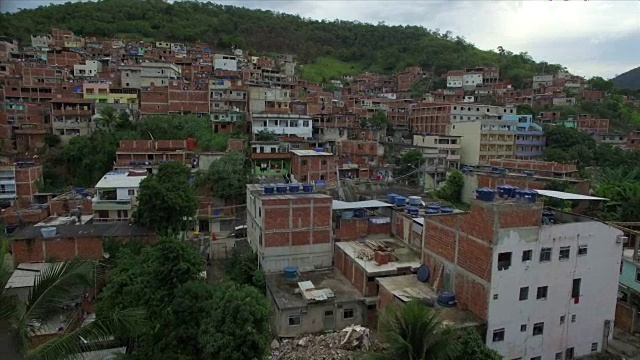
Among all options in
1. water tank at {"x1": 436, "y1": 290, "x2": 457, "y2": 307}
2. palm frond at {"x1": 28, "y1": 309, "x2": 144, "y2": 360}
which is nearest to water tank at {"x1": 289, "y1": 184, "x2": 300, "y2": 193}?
water tank at {"x1": 436, "y1": 290, "x2": 457, "y2": 307}

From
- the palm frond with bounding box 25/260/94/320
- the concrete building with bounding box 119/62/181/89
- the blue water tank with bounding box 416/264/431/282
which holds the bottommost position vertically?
the blue water tank with bounding box 416/264/431/282

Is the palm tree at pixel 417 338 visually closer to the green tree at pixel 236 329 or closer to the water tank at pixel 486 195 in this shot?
the green tree at pixel 236 329

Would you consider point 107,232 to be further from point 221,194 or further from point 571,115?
point 571,115

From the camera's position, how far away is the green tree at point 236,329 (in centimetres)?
1253

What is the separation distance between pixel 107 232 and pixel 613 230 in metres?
24.6

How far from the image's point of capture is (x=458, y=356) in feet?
39.3

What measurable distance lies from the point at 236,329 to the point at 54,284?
292 inches

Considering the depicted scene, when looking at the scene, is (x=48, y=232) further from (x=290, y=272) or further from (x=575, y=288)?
(x=575, y=288)

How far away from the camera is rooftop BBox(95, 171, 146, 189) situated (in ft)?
92.9

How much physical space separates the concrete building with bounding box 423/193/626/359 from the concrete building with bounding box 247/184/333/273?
7225 millimetres

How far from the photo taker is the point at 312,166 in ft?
113

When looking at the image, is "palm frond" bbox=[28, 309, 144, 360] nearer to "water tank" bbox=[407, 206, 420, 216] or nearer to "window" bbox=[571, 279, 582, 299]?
"window" bbox=[571, 279, 582, 299]

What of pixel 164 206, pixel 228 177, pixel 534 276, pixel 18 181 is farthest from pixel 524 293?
pixel 18 181

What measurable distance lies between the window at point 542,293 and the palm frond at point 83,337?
14.5m
